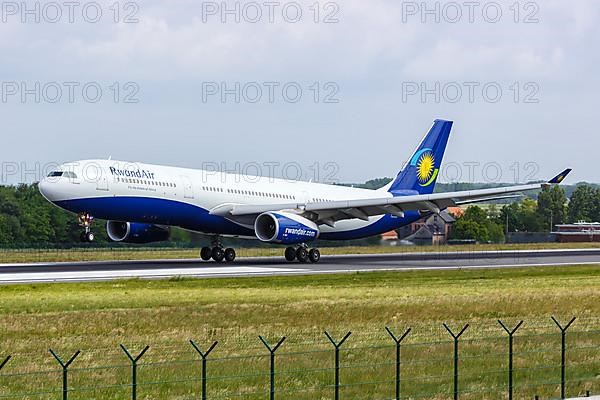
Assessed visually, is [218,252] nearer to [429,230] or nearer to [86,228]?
[86,228]

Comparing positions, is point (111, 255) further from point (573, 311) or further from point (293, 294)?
point (573, 311)

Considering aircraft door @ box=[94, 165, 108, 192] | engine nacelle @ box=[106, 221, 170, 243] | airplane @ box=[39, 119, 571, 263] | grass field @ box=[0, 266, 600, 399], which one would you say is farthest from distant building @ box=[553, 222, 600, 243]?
aircraft door @ box=[94, 165, 108, 192]

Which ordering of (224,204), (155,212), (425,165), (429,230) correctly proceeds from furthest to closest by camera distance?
1. (429,230)
2. (425,165)
3. (224,204)
4. (155,212)

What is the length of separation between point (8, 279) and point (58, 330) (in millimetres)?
18428

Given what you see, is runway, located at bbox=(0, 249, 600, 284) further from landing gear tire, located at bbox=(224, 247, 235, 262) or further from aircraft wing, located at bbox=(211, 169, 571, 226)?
aircraft wing, located at bbox=(211, 169, 571, 226)

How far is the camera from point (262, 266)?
5938 centimetres

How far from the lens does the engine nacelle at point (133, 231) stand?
208 feet

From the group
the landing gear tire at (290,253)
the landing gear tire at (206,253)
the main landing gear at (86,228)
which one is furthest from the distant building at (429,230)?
the main landing gear at (86,228)

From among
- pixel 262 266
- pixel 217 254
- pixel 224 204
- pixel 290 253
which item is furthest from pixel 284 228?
pixel 217 254

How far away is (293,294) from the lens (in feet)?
135

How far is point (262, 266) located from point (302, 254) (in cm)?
526

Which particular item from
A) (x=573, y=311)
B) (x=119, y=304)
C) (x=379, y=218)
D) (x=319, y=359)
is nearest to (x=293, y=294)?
(x=119, y=304)

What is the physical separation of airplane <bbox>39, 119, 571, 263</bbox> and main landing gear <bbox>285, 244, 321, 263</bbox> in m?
0.04

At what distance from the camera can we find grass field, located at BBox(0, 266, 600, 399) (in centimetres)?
2122
